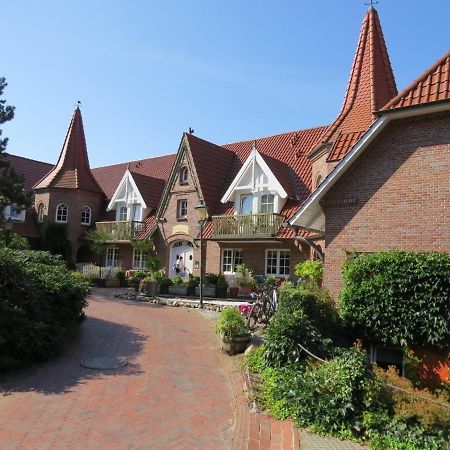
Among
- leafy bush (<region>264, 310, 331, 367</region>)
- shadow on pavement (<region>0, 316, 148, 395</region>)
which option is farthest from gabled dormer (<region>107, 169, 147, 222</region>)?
leafy bush (<region>264, 310, 331, 367</region>)

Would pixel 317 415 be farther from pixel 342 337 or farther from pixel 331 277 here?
pixel 331 277

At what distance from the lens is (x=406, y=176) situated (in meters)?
10.5

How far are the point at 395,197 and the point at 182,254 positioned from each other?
15.9 metres

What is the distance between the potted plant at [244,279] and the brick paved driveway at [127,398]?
8397mm

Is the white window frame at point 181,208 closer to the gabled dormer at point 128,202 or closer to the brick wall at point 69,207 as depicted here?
the gabled dormer at point 128,202

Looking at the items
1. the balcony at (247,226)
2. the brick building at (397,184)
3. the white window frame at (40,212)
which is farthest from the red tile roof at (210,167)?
the brick building at (397,184)

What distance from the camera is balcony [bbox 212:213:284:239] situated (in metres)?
20.7

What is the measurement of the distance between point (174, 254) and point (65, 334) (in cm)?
1444

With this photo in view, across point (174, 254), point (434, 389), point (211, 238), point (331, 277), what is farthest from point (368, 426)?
point (174, 254)

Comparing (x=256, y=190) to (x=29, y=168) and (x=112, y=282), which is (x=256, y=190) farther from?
(x=29, y=168)

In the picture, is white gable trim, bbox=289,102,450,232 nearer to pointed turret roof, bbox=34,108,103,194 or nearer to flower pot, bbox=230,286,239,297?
flower pot, bbox=230,286,239,297

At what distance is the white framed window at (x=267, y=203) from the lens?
22.0 m

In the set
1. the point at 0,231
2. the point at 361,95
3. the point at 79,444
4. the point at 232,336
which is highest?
the point at 361,95

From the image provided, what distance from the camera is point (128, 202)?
93.6 ft
